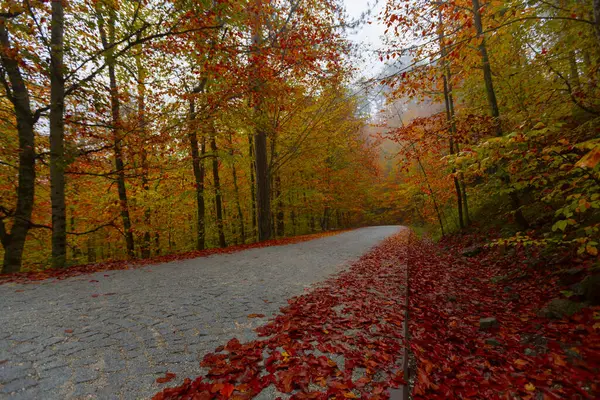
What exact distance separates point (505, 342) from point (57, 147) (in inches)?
350

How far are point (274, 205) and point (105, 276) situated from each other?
1237 cm

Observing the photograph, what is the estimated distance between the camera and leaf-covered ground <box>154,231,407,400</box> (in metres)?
1.74

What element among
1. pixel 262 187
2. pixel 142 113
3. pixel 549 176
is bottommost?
pixel 549 176

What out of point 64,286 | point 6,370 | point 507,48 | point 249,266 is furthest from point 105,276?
point 507,48

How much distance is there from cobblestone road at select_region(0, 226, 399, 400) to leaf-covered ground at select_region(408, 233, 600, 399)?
5.96ft

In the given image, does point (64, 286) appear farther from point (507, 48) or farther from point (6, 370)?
point (507, 48)

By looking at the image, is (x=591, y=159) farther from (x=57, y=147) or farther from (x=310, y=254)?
(x=57, y=147)

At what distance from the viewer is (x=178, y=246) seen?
19.5 meters

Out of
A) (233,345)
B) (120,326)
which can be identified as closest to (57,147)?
(120,326)

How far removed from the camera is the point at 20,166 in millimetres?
5738

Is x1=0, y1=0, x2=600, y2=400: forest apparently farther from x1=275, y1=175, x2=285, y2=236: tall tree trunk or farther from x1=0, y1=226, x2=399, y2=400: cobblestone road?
x1=275, y1=175, x2=285, y2=236: tall tree trunk

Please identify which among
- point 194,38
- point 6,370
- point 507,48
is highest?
point 194,38

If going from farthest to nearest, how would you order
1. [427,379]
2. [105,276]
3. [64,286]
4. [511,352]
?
[105,276] < [64,286] < [511,352] < [427,379]

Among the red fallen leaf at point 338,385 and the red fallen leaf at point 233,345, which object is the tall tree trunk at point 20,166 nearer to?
the red fallen leaf at point 233,345
